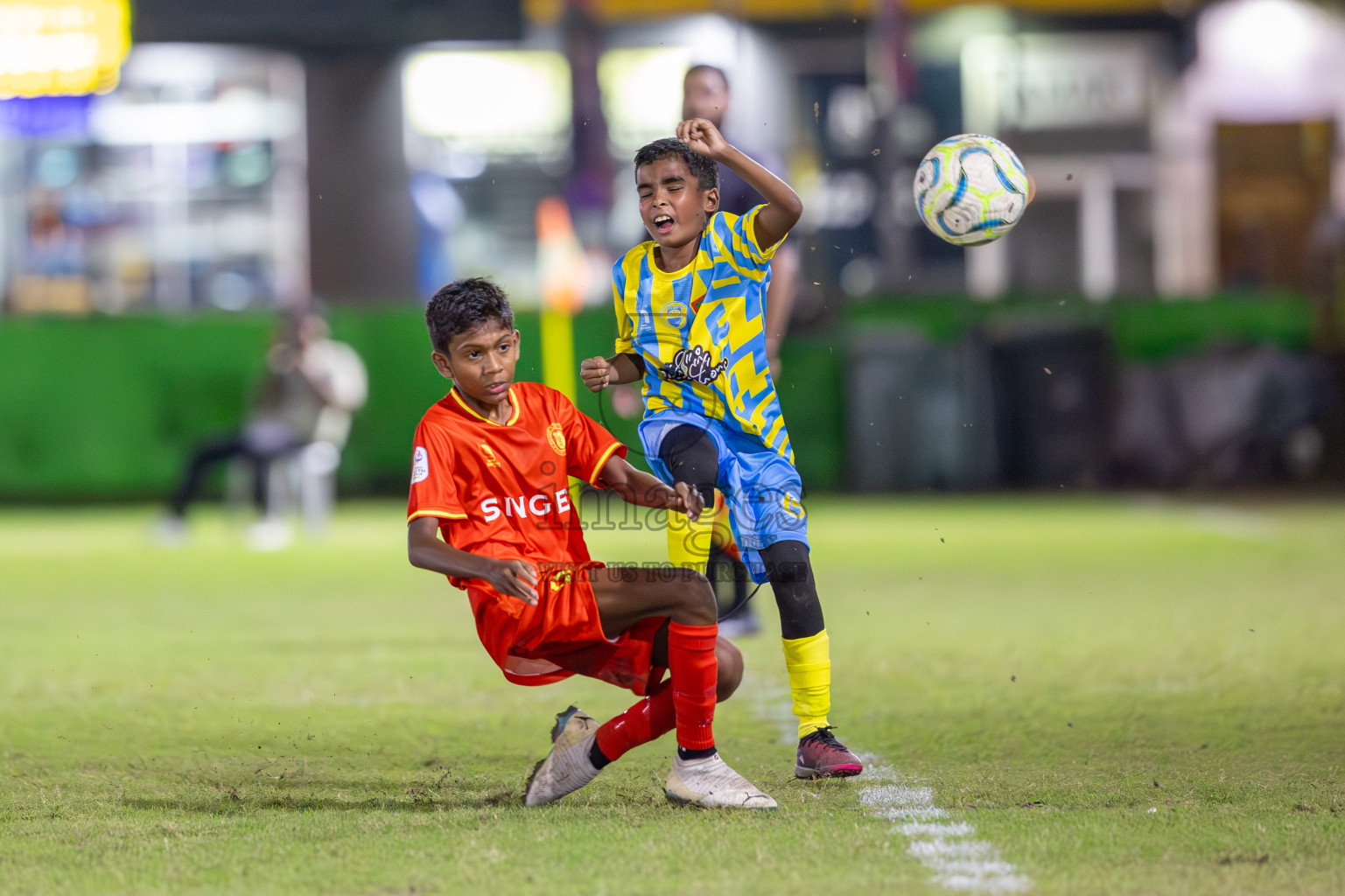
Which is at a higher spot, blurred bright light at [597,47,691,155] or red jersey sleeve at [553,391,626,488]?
blurred bright light at [597,47,691,155]

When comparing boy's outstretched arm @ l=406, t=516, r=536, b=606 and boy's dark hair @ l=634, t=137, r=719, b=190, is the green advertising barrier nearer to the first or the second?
boy's dark hair @ l=634, t=137, r=719, b=190

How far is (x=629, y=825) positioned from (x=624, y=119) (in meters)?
14.5

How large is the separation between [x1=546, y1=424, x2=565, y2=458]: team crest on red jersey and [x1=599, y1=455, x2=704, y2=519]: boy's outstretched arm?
117mm

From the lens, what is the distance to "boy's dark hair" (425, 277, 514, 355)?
385cm

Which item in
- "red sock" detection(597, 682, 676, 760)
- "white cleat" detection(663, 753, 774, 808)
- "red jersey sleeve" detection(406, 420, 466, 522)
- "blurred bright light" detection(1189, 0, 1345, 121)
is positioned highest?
"blurred bright light" detection(1189, 0, 1345, 121)

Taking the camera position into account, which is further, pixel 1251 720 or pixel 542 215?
pixel 542 215

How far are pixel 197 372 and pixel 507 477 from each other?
11.4 m

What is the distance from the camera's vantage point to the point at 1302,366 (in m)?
14.2

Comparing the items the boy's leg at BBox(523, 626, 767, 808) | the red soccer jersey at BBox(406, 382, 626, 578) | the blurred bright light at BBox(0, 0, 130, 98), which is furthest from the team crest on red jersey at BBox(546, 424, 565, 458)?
the blurred bright light at BBox(0, 0, 130, 98)

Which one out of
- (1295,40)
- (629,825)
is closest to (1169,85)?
(1295,40)

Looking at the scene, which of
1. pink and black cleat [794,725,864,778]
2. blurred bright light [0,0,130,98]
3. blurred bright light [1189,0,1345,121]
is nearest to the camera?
pink and black cleat [794,725,864,778]

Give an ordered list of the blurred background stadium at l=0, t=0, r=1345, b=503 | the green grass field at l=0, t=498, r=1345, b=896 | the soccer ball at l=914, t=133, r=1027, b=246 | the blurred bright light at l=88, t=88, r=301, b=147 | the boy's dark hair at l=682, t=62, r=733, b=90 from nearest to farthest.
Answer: the green grass field at l=0, t=498, r=1345, b=896 → the soccer ball at l=914, t=133, r=1027, b=246 → the boy's dark hair at l=682, t=62, r=733, b=90 → the blurred background stadium at l=0, t=0, r=1345, b=503 → the blurred bright light at l=88, t=88, r=301, b=147

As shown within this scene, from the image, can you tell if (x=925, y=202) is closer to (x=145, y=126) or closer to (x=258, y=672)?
(x=258, y=672)

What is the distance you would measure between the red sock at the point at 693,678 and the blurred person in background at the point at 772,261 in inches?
25.5
